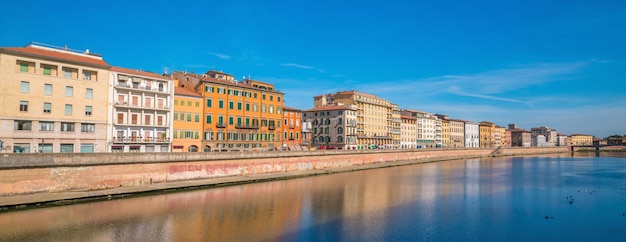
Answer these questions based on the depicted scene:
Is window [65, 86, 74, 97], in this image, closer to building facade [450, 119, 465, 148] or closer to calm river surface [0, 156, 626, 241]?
calm river surface [0, 156, 626, 241]

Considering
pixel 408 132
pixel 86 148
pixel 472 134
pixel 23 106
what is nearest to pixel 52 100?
pixel 23 106

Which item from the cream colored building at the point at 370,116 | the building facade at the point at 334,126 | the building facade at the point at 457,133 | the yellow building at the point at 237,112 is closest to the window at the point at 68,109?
the yellow building at the point at 237,112

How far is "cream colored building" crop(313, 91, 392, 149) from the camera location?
344ft

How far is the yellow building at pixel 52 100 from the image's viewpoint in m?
39.8

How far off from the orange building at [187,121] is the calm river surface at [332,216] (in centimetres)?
1563

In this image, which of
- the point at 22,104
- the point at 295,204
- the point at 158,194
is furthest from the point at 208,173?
the point at 22,104

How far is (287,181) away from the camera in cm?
5138

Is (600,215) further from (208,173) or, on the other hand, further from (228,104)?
(228,104)

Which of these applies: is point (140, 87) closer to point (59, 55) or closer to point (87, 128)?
point (87, 128)

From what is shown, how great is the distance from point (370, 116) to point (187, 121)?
206 feet

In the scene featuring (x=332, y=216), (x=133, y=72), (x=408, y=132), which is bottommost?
(x=332, y=216)

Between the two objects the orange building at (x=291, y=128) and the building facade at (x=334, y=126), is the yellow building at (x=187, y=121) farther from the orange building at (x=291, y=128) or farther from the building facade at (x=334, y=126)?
the building facade at (x=334, y=126)

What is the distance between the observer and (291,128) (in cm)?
7488

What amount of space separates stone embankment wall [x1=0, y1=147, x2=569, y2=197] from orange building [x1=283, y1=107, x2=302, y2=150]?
9.46 meters
